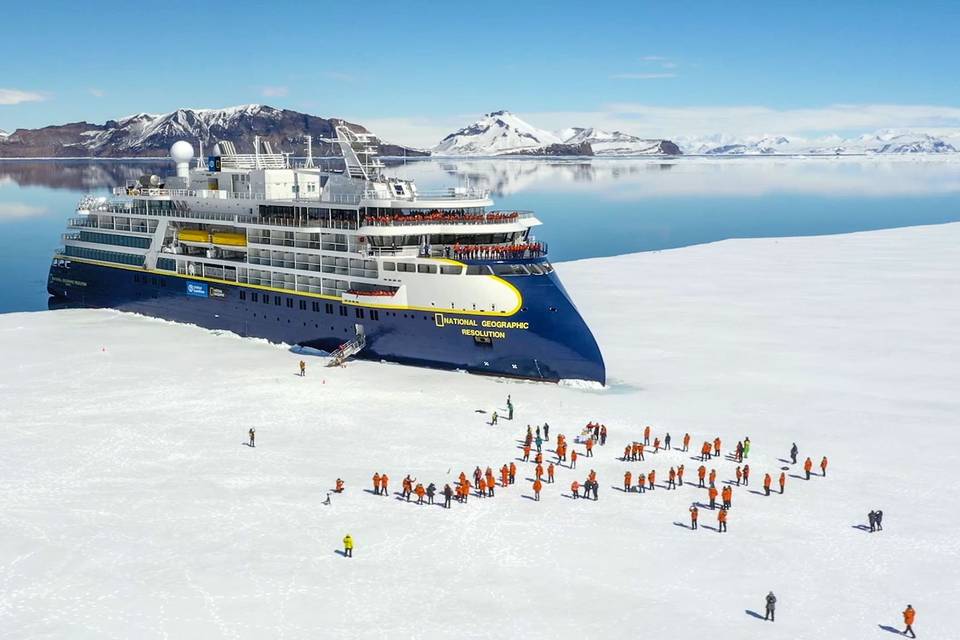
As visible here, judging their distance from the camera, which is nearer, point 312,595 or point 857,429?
point 312,595

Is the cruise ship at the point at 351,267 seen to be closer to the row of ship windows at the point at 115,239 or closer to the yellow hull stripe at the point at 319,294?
the yellow hull stripe at the point at 319,294

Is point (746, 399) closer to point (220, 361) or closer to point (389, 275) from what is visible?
point (389, 275)

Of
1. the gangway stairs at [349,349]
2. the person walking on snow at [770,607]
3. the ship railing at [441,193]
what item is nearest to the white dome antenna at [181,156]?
the ship railing at [441,193]

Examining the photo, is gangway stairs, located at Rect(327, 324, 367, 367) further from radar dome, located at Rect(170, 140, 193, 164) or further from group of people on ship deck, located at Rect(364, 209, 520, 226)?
radar dome, located at Rect(170, 140, 193, 164)

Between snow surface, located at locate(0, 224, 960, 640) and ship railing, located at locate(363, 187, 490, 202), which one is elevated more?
ship railing, located at locate(363, 187, 490, 202)

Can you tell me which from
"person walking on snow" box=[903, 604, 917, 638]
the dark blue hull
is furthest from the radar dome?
"person walking on snow" box=[903, 604, 917, 638]

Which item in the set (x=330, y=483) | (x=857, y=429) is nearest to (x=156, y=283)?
(x=330, y=483)

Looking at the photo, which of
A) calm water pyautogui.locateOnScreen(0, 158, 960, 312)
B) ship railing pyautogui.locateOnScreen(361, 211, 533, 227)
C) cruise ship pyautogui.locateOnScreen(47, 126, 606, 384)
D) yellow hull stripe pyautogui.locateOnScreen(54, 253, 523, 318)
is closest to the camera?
yellow hull stripe pyautogui.locateOnScreen(54, 253, 523, 318)
